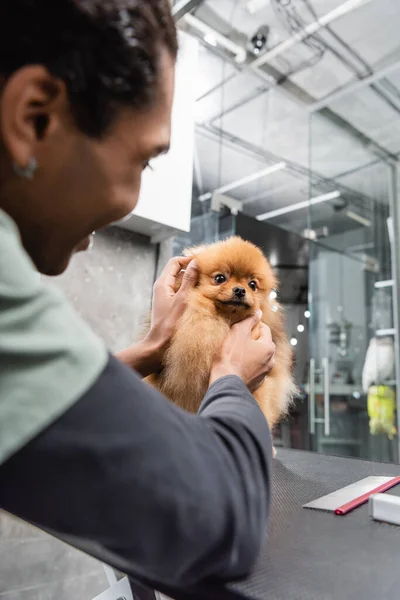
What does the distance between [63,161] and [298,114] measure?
12.6 feet

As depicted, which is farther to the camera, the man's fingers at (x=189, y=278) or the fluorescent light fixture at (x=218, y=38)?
the fluorescent light fixture at (x=218, y=38)

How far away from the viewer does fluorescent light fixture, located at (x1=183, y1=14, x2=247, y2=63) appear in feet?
8.61

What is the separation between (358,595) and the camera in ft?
1.42

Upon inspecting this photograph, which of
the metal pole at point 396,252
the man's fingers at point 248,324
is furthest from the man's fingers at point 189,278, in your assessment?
the metal pole at point 396,252

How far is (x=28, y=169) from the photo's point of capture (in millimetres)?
373

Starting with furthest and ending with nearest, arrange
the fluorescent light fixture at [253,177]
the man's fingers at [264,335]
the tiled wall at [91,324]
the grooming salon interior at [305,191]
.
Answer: the fluorescent light fixture at [253,177] → the grooming salon interior at [305,191] → the tiled wall at [91,324] → the man's fingers at [264,335]

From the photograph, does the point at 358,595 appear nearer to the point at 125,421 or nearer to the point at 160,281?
the point at 125,421

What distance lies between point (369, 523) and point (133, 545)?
446mm

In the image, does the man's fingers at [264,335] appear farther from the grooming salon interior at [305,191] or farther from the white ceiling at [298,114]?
the white ceiling at [298,114]

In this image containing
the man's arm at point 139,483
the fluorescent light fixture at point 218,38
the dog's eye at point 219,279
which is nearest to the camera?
the man's arm at point 139,483

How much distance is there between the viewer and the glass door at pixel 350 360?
11.5 ft

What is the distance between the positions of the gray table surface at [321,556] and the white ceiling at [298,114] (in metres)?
2.20

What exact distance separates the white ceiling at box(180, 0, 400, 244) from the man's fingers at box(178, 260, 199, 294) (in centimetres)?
174

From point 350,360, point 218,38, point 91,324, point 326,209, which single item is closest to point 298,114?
point 326,209
